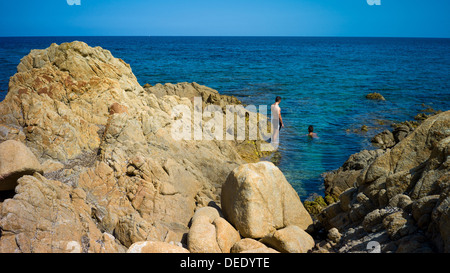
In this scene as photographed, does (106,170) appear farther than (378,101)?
No

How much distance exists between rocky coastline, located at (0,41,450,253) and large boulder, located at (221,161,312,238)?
3cm

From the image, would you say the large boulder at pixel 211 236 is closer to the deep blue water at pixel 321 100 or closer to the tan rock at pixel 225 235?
the tan rock at pixel 225 235

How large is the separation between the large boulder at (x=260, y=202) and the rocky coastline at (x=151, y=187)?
3 centimetres

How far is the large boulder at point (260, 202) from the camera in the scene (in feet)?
27.7

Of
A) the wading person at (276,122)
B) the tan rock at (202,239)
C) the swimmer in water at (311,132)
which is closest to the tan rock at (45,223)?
the tan rock at (202,239)

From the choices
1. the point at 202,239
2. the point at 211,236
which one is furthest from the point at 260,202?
the point at 202,239

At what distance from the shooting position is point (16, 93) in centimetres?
1090

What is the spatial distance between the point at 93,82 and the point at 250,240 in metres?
8.05

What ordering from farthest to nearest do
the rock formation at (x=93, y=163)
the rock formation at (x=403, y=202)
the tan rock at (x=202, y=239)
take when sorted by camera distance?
the tan rock at (x=202, y=239) < the rock formation at (x=93, y=163) < the rock formation at (x=403, y=202)

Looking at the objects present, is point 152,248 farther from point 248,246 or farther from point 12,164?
Answer: point 12,164

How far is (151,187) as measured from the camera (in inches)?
365

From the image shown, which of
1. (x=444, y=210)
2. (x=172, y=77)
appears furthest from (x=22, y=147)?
(x=172, y=77)

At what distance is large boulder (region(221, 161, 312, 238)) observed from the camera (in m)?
8.43

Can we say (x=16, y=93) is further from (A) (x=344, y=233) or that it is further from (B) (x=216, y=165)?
(A) (x=344, y=233)
